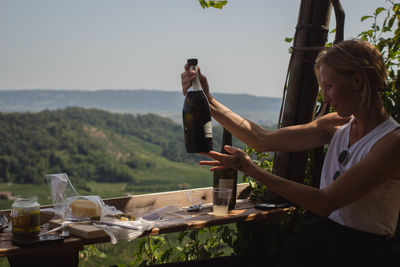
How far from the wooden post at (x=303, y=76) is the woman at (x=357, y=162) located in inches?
18.8

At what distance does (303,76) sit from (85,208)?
1.24m

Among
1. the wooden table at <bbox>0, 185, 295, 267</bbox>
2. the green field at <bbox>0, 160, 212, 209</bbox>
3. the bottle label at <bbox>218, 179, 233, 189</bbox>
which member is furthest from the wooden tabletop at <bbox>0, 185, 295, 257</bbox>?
the green field at <bbox>0, 160, 212, 209</bbox>

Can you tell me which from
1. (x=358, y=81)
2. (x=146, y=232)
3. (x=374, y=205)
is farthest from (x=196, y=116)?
(x=374, y=205)

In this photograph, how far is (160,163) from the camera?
9.41m

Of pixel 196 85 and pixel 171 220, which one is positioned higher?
pixel 196 85

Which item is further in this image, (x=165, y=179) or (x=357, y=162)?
(x=165, y=179)

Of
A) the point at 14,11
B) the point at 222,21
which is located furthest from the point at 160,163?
the point at 14,11

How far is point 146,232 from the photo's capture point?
150 centimetres

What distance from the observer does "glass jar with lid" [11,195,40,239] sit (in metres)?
1.34

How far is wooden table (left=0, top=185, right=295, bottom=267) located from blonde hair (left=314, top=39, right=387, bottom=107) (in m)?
0.70

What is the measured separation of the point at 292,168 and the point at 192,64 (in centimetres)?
87

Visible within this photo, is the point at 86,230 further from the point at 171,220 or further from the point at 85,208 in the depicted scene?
the point at 171,220

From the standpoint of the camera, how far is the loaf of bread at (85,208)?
1578 millimetres

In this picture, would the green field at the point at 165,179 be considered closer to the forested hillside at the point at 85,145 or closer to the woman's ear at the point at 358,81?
the forested hillside at the point at 85,145
